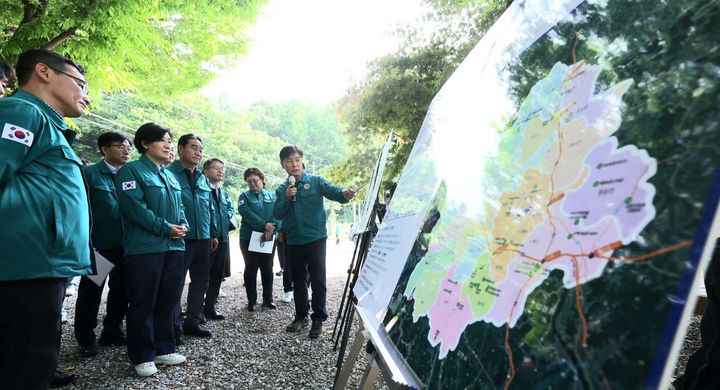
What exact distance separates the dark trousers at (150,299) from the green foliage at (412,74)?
600 cm

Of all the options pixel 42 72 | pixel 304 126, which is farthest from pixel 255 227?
pixel 304 126

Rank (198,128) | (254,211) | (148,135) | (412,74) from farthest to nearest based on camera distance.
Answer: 1. (198,128)
2. (412,74)
3. (254,211)
4. (148,135)

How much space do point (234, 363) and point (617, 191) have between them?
3.52 m

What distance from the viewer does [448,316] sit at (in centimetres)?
94

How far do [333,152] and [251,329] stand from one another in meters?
34.1

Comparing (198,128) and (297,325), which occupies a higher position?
(198,128)

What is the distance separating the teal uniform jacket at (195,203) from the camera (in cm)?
381

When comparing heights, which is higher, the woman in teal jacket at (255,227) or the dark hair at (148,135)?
the dark hair at (148,135)

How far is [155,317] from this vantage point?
3.12 meters

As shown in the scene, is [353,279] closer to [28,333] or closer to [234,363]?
[234,363]

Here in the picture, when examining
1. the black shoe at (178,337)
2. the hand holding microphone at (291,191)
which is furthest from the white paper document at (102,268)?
the hand holding microphone at (291,191)

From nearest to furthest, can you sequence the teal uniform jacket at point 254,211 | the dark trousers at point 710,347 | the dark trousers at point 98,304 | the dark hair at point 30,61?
the dark trousers at point 710,347
the dark hair at point 30,61
the dark trousers at point 98,304
the teal uniform jacket at point 254,211


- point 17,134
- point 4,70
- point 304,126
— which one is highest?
point 304,126

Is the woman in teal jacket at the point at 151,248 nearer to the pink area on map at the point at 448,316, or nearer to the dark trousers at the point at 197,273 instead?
the dark trousers at the point at 197,273
